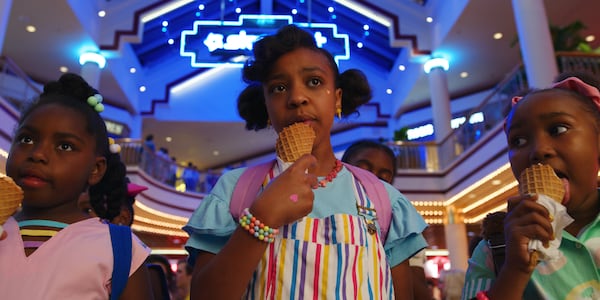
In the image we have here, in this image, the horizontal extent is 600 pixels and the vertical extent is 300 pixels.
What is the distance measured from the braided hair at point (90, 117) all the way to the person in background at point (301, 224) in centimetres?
56

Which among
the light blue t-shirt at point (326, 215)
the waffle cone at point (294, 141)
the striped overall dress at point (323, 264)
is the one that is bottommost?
the striped overall dress at point (323, 264)

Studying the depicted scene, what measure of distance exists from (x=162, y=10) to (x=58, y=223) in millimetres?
13213

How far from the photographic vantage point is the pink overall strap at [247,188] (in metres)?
1.27

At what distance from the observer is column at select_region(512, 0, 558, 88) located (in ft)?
26.6

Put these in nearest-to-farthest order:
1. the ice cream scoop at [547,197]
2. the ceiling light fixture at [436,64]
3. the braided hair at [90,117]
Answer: the ice cream scoop at [547,197] < the braided hair at [90,117] < the ceiling light fixture at [436,64]

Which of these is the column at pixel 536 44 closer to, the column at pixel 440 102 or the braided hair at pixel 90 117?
the column at pixel 440 102

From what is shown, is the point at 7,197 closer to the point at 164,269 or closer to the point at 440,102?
the point at 164,269

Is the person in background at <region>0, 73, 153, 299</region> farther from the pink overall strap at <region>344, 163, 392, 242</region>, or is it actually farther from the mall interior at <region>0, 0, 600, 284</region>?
the mall interior at <region>0, 0, 600, 284</region>

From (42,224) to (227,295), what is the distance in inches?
27.8

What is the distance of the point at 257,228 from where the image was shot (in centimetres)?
107

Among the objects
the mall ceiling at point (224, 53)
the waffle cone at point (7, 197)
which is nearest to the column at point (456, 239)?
the mall ceiling at point (224, 53)

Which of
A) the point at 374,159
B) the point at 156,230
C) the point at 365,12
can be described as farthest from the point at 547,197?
the point at 156,230

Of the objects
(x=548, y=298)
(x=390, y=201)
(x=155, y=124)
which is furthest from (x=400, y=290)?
(x=155, y=124)

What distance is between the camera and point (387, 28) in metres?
14.7
